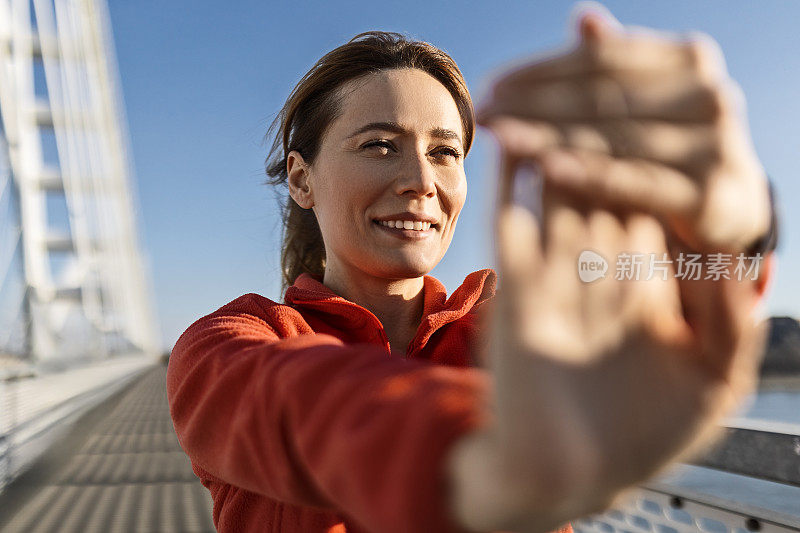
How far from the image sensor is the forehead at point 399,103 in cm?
97

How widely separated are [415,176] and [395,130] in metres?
0.08

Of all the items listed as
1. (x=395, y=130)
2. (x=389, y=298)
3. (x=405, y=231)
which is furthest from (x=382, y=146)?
(x=389, y=298)

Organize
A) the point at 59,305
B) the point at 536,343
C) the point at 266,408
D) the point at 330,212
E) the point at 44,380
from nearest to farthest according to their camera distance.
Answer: the point at 536,343 < the point at 266,408 < the point at 330,212 < the point at 44,380 < the point at 59,305

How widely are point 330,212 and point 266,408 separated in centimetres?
59

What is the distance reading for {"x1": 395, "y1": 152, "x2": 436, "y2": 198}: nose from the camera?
0.97 m

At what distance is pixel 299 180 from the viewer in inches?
48.8

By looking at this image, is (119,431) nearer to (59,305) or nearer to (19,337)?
(19,337)

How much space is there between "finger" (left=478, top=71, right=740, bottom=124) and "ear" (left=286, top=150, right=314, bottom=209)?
902mm

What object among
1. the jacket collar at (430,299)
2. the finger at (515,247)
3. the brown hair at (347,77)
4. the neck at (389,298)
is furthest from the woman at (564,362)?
the brown hair at (347,77)

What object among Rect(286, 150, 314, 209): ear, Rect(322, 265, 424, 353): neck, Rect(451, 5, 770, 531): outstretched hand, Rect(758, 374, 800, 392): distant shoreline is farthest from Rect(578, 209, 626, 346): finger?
Rect(758, 374, 800, 392): distant shoreline

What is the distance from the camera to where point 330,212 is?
1.05m

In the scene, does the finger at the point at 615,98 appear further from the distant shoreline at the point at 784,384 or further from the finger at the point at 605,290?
the distant shoreline at the point at 784,384

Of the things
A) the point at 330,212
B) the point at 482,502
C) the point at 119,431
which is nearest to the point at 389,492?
the point at 482,502

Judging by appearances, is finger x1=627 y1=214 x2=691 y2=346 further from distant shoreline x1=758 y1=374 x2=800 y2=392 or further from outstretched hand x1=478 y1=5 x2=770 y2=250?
distant shoreline x1=758 y1=374 x2=800 y2=392
